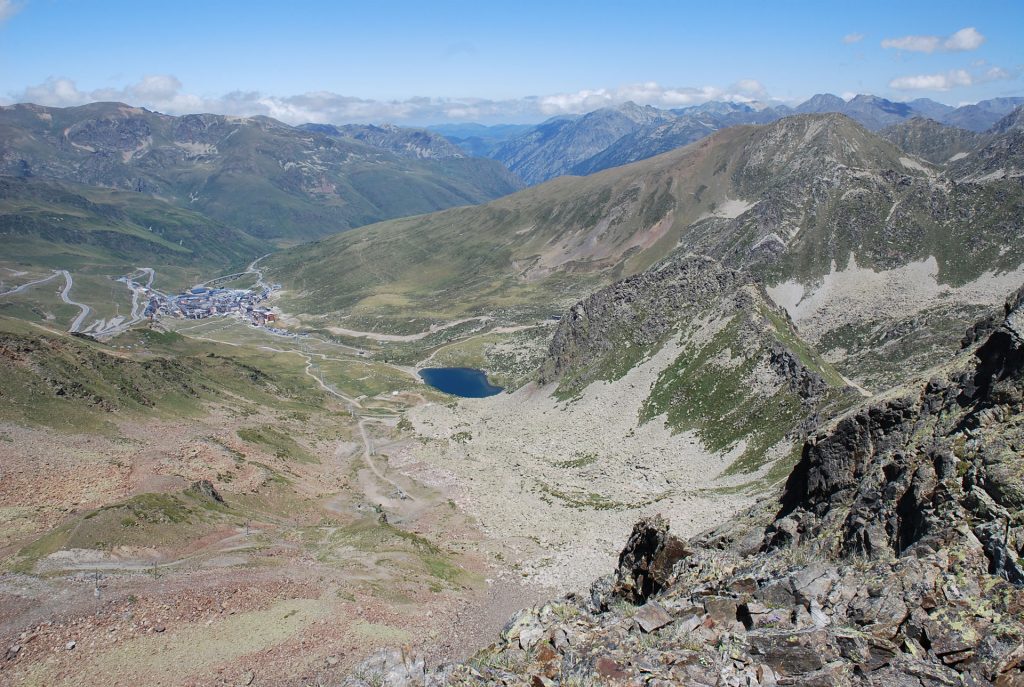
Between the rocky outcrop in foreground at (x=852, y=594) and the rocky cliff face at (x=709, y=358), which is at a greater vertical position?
the rocky outcrop in foreground at (x=852, y=594)

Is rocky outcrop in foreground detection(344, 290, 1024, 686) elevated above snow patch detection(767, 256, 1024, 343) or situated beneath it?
elevated above

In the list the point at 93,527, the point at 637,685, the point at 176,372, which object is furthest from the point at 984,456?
A: the point at 176,372

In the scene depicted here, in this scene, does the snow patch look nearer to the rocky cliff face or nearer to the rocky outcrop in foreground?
the rocky cliff face

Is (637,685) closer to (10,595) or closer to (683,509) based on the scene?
(10,595)

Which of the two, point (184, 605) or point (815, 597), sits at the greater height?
point (815, 597)

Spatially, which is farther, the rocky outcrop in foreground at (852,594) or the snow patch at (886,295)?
the snow patch at (886,295)

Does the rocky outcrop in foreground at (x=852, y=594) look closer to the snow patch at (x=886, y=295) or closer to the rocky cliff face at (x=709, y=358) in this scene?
the rocky cliff face at (x=709, y=358)

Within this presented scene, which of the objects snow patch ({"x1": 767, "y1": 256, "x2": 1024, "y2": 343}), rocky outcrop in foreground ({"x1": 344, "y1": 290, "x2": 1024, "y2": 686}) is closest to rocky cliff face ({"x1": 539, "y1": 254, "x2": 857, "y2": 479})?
rocky outcrop in foreground ({"x1": 344, "y1": 290, "x2": 1024, "y2": 686})

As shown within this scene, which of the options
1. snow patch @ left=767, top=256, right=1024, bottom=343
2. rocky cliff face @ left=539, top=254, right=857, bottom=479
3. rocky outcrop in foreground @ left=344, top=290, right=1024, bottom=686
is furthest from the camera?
snow patch @ left=767, top=256, right=1024, bottom=343

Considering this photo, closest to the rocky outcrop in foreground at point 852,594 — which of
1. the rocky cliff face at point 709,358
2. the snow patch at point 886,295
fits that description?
the rocky cliff face at point 709,358
